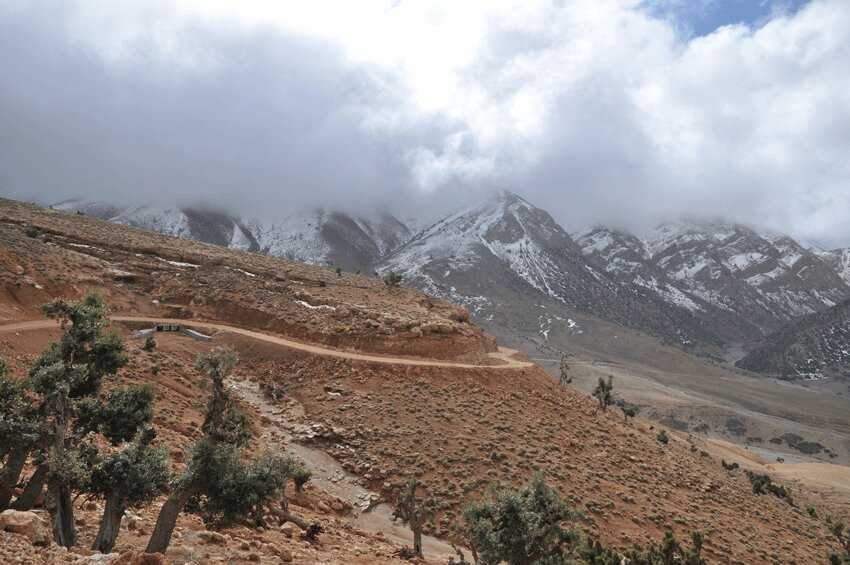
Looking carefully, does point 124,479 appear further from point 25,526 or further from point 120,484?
point 25,526

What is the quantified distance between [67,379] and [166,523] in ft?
14.0

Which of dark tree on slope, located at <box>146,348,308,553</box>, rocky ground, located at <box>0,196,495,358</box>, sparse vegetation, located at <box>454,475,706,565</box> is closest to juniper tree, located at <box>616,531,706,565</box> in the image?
sparse vegetation, located at <box>454,475,706,565</box>

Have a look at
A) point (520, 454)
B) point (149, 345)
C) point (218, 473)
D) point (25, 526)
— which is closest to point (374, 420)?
point (520, 454)

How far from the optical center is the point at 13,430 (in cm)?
1167

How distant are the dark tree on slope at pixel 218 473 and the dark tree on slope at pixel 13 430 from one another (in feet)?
10.7

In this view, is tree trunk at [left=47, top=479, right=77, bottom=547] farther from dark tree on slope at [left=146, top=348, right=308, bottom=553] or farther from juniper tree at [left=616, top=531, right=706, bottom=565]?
juniper tree at [left=616, top=531, right=706, bottom=565]

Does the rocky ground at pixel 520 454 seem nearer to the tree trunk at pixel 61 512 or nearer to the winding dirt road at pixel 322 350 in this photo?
the winding dirt road at pixel 322 350

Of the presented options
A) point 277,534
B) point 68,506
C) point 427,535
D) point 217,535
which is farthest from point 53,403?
point 427,535

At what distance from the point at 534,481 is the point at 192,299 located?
119 ft

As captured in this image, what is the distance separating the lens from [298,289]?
4991 centimetres

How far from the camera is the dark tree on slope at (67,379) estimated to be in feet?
37.0

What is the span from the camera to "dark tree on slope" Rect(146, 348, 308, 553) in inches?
482

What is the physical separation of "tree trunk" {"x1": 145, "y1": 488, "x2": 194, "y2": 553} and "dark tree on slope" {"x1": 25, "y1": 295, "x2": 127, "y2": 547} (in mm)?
1583

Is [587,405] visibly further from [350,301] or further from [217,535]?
[217,535]
